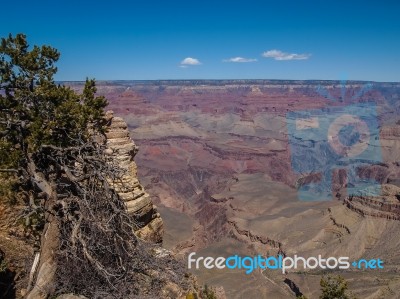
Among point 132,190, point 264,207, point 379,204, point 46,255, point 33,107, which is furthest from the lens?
point 264,207

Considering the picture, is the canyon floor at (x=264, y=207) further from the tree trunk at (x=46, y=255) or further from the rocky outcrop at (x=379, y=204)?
the tree trunk at (x=46, y=255)

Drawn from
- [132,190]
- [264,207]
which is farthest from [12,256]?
[264,207]

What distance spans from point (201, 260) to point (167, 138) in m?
102

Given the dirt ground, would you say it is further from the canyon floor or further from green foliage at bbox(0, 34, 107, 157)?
the canyon floor

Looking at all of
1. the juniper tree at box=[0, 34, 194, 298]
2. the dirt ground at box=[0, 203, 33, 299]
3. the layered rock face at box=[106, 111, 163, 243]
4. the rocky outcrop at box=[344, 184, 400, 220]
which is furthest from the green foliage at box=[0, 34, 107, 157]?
the rocky outcrop at box=[344, 184, 400, 220]

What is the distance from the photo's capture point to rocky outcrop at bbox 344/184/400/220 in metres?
54.8

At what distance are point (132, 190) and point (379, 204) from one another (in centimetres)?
4881

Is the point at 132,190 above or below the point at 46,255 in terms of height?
below

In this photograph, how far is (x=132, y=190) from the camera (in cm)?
1680

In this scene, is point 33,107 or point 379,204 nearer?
point 33,107

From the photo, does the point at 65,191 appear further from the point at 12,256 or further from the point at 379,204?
the point at 379,204

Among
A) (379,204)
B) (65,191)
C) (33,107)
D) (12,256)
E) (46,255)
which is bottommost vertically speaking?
(379,204)

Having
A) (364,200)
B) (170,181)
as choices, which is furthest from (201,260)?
(170,181)

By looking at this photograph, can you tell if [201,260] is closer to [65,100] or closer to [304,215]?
[304,215]
